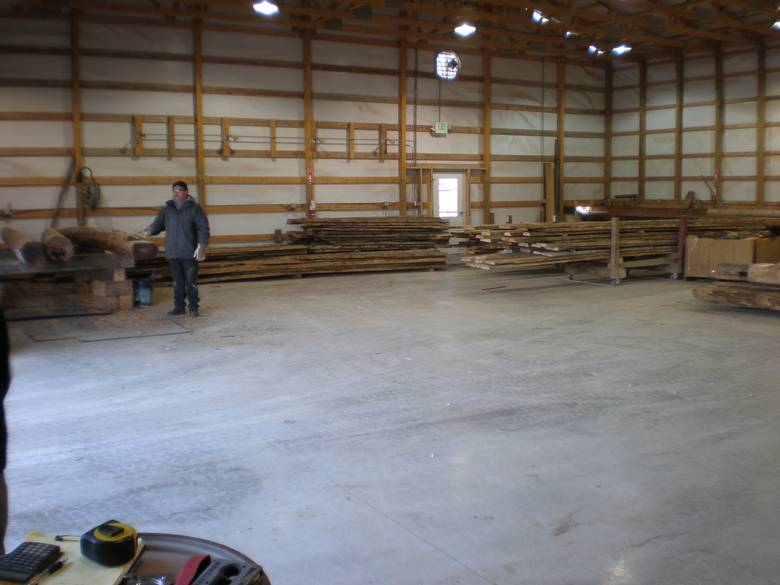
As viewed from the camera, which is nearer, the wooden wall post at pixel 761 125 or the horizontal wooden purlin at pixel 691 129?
the wooden wall post at pixel 761 125

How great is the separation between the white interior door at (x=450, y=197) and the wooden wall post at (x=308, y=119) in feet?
11.3

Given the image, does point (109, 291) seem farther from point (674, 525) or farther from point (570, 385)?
point (674, 525)

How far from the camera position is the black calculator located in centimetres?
176

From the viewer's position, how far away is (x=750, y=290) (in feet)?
32.1

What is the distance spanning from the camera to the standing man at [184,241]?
32.8 feet

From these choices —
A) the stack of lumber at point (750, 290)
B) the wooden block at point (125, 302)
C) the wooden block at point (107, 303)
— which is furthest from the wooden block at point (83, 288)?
the stack of lumber at point (750, 290)

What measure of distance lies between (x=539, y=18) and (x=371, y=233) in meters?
6.58

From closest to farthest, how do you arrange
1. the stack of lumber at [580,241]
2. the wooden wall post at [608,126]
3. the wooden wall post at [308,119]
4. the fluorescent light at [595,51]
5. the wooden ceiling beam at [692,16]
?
1. the stack of lumber at [580,241]
2. the wooden ceiling beam at [692,16]
3. the wooden wall post at [308,119]
4. the fluorescent light at [595,51]
5. the wooden wall post at [608,126]

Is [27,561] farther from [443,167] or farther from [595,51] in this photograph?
[595,51]

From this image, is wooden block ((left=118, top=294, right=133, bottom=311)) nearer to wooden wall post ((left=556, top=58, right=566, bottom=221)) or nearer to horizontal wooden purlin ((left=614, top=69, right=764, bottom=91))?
wooden wall post ((left=556, top=58, right=566, bottom=221))

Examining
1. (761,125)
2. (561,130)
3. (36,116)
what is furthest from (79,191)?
(761,125)

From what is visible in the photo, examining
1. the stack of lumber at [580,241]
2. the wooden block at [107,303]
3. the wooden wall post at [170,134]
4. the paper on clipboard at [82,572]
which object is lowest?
the wooden block at [107,303]

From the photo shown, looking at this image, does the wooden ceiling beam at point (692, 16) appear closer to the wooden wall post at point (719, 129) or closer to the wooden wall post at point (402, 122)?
the wooden wall post at point (719, 129)

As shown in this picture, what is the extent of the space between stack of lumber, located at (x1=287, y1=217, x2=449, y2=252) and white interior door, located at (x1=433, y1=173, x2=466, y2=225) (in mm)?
2709
